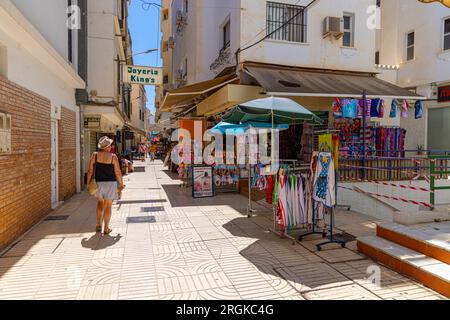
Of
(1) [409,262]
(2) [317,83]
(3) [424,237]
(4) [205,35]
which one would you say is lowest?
(1) [409,262]

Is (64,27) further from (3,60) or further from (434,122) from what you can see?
(434,122)

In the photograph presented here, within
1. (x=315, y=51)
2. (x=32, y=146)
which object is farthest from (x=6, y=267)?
(x=315, y=51)

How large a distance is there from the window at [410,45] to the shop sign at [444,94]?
224cm

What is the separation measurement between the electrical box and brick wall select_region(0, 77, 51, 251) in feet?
0.34

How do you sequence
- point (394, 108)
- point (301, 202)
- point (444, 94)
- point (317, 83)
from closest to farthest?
point (301, 202) → point (317, 83) → point (394, 108) → point (444, 94)

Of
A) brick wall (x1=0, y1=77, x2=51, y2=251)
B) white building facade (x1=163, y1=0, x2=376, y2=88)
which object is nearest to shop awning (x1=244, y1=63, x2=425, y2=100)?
white building facade (x1=163, y1=0, x2=376, y2=88)

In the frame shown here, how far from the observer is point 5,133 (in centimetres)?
533

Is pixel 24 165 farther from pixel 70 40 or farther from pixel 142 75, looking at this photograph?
pixel 142 75

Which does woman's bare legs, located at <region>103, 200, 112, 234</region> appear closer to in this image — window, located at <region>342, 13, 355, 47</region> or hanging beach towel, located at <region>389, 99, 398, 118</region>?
hanging beach towel, located at <region>389, 99, 398, 118</region>

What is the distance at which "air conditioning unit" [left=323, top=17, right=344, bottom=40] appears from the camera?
11.6m

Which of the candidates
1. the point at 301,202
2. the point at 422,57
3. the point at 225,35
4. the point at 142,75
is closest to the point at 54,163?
the point at 142,75

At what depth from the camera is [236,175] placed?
11.3 metres

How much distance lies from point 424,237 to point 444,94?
41.9ft

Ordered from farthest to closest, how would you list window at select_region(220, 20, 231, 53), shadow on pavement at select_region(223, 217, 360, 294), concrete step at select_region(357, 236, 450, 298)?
window at select_region(220, 20, 231, 53) < shadow on pavement at select_region(223, 217, 360, 294) < concrete step at select_region(357, 236, 450, 298)
